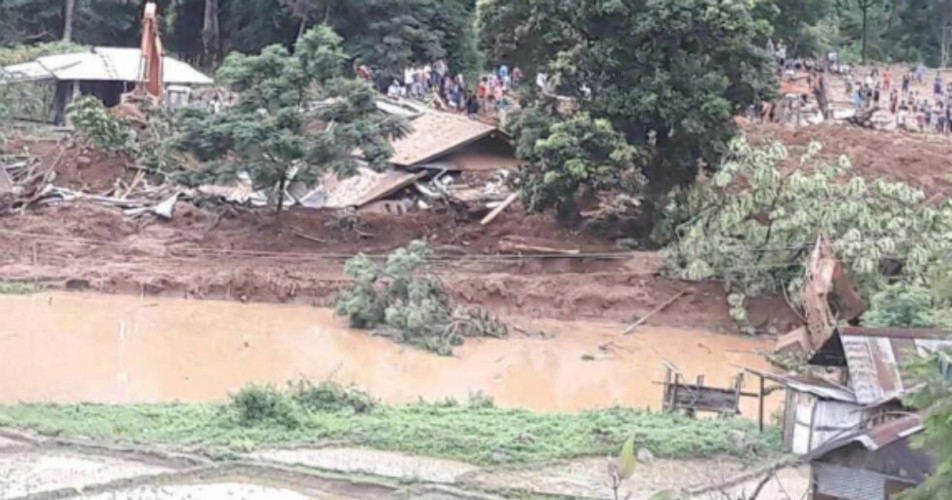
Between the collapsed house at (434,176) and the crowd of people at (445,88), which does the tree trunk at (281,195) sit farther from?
the crowd of people at (445,88)

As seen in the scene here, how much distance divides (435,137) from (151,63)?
8.14 m

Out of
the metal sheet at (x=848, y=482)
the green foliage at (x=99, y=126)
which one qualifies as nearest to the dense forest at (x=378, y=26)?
the green foliage at (x=99, y=126)

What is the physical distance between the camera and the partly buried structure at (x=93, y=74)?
34.0 m

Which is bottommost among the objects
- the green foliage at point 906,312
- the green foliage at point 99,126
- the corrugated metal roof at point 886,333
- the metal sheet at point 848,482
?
the metal sheet at point 848,482

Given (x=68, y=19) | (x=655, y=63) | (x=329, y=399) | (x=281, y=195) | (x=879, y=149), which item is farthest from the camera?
(x=68, y=19)

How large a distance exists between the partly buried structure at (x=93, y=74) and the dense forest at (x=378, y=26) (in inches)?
214

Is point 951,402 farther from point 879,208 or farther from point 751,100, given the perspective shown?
point 751,100

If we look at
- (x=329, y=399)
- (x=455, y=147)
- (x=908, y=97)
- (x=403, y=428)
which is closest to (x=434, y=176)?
(x=455, y=147)

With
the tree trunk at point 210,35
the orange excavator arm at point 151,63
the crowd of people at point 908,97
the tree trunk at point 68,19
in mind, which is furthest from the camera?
the tree trunk at point 210,35

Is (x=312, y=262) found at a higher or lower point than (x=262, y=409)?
higher

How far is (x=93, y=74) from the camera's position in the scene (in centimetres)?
3450

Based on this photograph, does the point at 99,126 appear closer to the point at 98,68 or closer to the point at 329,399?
the point at 98,68

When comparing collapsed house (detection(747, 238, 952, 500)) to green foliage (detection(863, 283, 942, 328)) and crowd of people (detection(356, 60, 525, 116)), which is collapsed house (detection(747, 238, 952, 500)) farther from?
crowd of people (detection(356, 60, 525, 116))

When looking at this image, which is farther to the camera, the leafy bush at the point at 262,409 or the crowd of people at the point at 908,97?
the crowd of people at the point at 908,97
